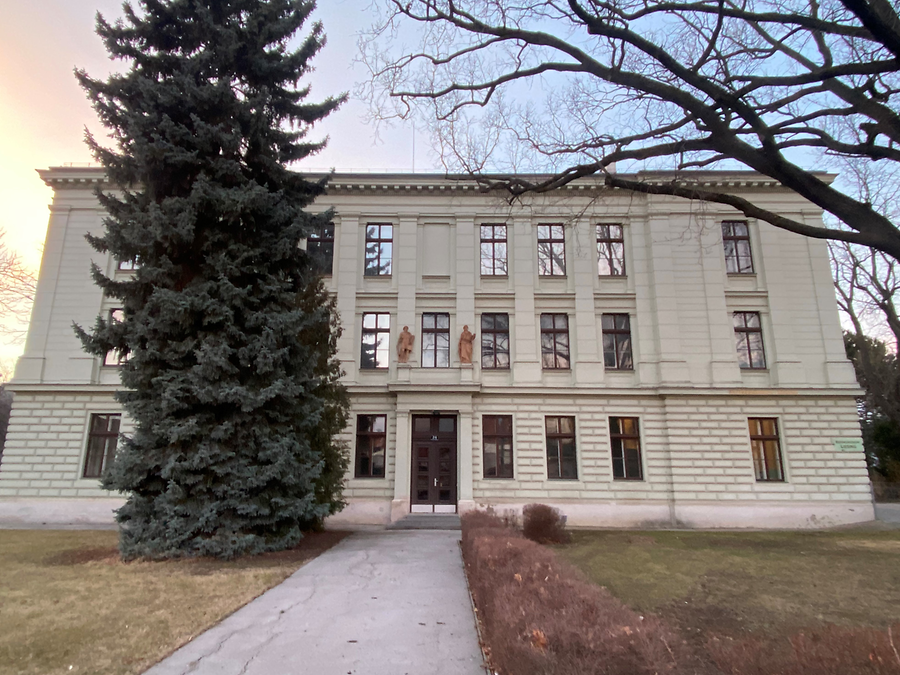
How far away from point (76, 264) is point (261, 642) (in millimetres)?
22463

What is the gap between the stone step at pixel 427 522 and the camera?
18.3m

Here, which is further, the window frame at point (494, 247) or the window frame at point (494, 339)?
the window frame at point (494, 247)

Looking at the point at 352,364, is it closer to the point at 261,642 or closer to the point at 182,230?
the point at 182,230

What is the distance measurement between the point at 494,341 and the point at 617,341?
5.20m

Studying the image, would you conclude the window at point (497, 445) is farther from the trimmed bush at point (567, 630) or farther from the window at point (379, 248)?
the trimmed bush at point (567, 630)

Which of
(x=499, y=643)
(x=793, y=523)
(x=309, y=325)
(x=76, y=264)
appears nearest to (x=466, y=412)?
(x=309, y=325)

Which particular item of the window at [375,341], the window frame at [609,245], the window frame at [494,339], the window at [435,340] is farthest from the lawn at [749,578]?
the window frame at [609,245]

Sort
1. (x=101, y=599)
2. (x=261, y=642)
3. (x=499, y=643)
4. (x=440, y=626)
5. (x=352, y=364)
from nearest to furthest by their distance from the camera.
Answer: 1. (x=499, y=643)
2. (x=261, y=642)
3. (x=440, y=626)
4. (x=101, y=599)
5. (x=352, y=364)

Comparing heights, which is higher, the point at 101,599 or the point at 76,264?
the point at 76,264

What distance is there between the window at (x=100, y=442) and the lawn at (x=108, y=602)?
9.07m

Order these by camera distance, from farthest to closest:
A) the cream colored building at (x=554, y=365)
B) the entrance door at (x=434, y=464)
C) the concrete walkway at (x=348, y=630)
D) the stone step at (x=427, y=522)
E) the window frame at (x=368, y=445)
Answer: the window frame at (x=368, y=445) < the entrance door at (x=434, y=464) < the cream colored building at (x=554, y=365) < the stone step at (x=427, y=522) < the concrete walkway at (x=348, y=630)

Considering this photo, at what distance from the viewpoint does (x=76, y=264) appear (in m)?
22.1

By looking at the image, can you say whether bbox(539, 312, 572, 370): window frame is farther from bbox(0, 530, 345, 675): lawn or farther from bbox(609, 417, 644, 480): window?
bbox(0, 530, 345, 675): lawn

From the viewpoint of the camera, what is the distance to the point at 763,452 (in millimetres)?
20359
